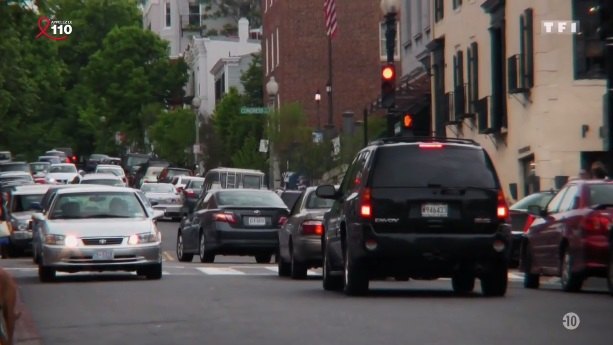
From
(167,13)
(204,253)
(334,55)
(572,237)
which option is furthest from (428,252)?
(167,13)

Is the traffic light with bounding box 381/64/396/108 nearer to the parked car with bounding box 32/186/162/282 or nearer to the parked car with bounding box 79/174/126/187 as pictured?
the parked car with bounding box 32/186/162/282

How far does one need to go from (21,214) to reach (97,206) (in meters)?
13.6

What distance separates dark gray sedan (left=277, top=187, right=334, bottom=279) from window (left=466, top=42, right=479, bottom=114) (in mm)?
19023

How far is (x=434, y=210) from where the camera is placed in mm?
20250

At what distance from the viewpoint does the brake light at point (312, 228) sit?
1045 inches

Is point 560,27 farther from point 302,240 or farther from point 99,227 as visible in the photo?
point 99,227

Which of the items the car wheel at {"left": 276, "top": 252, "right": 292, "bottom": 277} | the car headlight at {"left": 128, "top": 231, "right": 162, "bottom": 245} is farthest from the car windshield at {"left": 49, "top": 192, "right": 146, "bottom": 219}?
the car wheel at {"left": 276, "top": 252, "right": 292, "bottom": 277}

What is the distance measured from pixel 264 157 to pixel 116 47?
4458 centimetres

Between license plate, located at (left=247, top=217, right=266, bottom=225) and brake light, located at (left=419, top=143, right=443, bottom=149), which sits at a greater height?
Result: brake light, located at (left=419, top=143, right=443, bottom=149)

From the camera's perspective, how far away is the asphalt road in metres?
15.2

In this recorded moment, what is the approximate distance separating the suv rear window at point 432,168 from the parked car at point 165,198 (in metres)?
41.3

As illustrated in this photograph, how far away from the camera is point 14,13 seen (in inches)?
875

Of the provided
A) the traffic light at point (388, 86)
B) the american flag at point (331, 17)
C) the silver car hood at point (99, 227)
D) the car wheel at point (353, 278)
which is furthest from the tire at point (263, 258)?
the american flag at point (331, 17)

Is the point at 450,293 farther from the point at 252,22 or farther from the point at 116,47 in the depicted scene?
the point at 252,22
